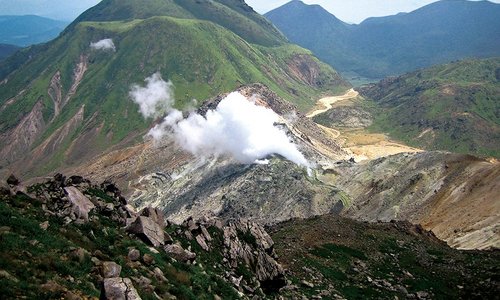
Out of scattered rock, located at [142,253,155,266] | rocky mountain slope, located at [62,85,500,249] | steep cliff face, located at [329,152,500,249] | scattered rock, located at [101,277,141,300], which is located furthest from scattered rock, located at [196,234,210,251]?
rocky mountain slope, located at [62,85,500,249]

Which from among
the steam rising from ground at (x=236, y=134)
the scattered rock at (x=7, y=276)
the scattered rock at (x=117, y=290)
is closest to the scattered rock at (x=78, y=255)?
the scattered rock at (x=117, y=290)

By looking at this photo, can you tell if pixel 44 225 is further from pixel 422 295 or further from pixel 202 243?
pixel 422 295

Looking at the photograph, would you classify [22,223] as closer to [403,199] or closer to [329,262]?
[329,262]

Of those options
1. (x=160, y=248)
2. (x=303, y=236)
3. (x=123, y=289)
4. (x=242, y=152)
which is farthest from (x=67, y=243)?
(x=242, y=152)

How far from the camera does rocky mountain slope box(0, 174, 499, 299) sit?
57.7 feet

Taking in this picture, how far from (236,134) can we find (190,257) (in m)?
98.3

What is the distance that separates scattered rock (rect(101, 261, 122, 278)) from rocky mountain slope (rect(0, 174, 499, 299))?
6cm

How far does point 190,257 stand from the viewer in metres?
25.8

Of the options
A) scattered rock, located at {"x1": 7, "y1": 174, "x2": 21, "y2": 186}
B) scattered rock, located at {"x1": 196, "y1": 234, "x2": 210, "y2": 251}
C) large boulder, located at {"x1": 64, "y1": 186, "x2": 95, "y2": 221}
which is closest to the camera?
large boulder, located at {"x1": 64, "y1": 186, "x2": 95, "y2": 221}

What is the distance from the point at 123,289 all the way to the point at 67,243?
4.78 metres

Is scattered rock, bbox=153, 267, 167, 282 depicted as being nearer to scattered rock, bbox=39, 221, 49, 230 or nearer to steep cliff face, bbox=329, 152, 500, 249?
scattered rock, bbox=39, 221, 49, 230

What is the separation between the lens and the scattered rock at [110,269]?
18.6m

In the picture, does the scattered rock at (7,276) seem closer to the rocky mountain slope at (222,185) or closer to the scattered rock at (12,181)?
the scattered rock at (12,181)

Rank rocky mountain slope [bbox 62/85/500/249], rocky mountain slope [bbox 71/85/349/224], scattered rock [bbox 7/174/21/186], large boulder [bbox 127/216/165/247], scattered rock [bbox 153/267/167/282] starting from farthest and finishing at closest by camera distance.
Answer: rocky mountain slope [bbox 71/85/349/224], rocky mountain slope [bbox 62/85/500/249], scattered rock [bbox 7/174/21/186], large boulder [bbox 127/216/165/247], scattered rock [bbox 153/267/167/282]
